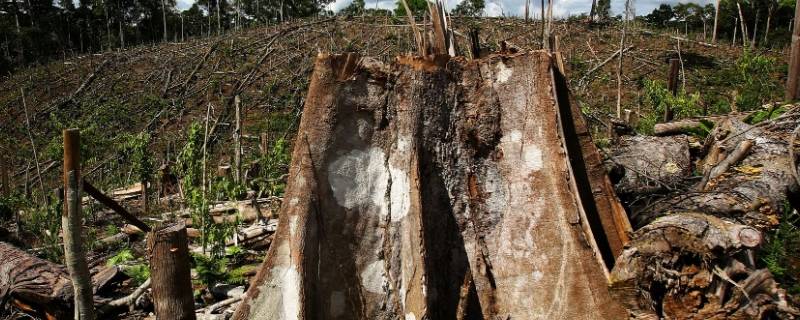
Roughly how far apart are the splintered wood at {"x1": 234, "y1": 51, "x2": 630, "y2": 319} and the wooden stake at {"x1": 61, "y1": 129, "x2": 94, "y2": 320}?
2.32 feet

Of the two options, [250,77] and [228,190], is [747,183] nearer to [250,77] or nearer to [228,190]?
[228,190]

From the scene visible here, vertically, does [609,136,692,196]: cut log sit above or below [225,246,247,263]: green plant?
above

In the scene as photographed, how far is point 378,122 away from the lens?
9.28 feet

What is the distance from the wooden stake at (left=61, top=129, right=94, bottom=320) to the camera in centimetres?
246

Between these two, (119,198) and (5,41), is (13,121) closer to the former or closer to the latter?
(119,198)

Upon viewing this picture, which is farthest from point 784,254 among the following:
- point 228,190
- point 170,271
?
point 228,190

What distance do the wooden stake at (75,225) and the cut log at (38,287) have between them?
42.8 inches

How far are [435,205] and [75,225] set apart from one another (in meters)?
1.59

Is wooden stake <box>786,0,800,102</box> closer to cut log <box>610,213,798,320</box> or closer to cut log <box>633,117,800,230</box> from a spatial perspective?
cut log <box>633,117,800,230</box>

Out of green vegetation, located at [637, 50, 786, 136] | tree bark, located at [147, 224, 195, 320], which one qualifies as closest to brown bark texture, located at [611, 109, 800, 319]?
tree bark, located at [147, 224, 195, 320]

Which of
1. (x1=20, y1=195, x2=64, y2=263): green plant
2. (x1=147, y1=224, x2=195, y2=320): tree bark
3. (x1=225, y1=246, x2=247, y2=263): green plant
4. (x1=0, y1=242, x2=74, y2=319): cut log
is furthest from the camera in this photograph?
(x1=20, y1=195, x2=64, y2=263): green plant

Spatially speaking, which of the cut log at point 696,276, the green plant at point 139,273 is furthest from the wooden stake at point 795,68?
the green plant at point 139,273

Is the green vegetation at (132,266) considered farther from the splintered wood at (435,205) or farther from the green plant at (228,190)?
the splintered wood at (435,205)

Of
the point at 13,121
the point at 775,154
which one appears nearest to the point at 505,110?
the point at 775,154
